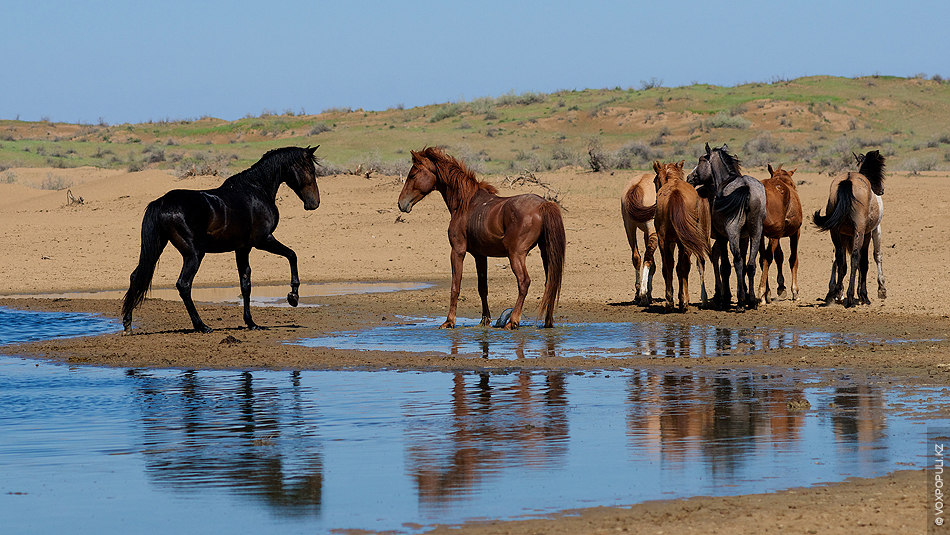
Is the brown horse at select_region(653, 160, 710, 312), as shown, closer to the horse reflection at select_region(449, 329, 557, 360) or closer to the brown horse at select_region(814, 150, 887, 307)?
the brown horse at select_region(814, 150, 887, 307)

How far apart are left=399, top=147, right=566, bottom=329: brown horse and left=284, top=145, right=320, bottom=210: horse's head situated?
4.15 ft

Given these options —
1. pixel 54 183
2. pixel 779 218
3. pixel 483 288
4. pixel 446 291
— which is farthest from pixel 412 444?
pixel 54 183

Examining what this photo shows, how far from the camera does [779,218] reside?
1684cm

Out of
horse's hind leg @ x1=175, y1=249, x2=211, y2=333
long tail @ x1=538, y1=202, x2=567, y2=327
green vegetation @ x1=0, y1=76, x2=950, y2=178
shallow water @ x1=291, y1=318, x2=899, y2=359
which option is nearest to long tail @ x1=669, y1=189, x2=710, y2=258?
shallow water @ x1=291, y1=318, x2=899, y2=359

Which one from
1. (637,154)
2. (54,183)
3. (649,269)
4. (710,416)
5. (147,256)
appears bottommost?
(710,416)

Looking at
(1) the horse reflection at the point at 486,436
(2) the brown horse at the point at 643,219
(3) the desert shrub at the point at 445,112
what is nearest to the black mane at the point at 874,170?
(2) the brown horse at the point at 643,219

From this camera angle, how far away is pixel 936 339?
12.6 meters

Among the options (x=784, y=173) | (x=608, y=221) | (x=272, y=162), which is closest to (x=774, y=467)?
(x=272, y=162)

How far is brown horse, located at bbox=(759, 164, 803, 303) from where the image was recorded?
663 inches

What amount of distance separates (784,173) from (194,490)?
13.2 m

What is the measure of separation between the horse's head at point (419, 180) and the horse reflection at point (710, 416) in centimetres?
520

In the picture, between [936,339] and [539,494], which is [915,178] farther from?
[539,494]

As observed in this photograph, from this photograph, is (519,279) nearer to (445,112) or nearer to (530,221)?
(530,221)

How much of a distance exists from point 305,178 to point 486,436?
323 inches
